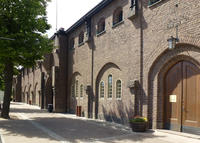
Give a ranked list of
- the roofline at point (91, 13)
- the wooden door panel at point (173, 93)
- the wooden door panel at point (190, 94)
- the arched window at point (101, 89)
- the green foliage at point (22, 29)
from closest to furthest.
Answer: the wooden door panel at point (190, 94) → the wooden door panel at point (173, 93) → the green foliage at point (22, 29) → the roofline at point (91, 13) → the arched window at point (101, 89)

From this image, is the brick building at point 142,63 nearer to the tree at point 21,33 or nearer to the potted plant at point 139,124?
the potted plant at point 139,124

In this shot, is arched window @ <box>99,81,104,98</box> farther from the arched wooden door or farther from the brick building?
the arched wooden door

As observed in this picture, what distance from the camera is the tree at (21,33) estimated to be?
1488cm

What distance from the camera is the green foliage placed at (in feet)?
48.6

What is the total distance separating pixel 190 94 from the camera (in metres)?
10.1

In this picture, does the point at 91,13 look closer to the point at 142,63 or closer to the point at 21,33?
the point at 21,33

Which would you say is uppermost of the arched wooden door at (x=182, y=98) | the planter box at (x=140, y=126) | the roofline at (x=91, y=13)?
the roofline at (x=91, y=13)

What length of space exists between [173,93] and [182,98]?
0.59 m

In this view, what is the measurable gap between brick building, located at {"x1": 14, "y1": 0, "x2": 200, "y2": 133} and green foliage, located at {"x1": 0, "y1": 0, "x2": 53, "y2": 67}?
4328 mm

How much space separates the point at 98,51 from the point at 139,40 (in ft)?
18.0

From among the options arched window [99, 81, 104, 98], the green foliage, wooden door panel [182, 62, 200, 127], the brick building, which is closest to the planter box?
the brick building

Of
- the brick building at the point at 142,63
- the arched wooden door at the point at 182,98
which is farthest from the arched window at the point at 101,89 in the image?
the arched wooden door at the point at 182,98

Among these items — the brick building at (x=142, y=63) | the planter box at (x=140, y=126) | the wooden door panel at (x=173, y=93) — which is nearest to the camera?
the brick building at (x=142, y=63)

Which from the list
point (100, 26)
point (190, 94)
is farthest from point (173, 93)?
point (100, 26)
